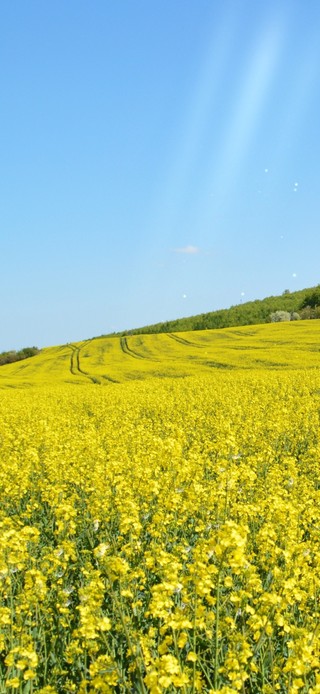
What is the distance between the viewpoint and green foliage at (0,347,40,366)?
80.8m

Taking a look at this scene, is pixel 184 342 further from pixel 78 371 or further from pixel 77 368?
pixel 78 371

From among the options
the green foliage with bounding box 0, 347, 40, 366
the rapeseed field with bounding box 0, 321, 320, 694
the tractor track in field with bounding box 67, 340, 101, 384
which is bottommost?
the rapeseed field with bounding box 0, 321, 320, 694

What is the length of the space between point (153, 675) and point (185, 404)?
1760 cm

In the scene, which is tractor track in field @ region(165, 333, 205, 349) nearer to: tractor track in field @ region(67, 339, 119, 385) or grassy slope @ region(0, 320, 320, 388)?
grassy slope @ region(0, 320, 320, 388)

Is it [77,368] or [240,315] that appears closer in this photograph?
[77,368]

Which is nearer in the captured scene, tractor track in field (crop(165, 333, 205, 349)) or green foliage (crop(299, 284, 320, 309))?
tractor track in field (crop(165, 333, 205, 349))

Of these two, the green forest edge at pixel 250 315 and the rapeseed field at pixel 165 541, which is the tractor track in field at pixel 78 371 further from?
the green forest edge at pixel 250 315

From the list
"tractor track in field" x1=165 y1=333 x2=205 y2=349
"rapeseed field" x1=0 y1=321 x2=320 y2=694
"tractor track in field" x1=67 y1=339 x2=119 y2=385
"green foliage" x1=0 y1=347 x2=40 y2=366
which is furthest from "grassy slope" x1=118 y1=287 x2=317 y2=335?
"rapeseed field" x1=0 y1=321 x2=320 y2=694

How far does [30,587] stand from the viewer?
4.78 metres

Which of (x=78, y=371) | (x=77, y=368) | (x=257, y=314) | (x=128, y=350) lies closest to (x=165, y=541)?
(x=78, y=371)

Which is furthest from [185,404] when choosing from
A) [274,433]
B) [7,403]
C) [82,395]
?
[7,403]

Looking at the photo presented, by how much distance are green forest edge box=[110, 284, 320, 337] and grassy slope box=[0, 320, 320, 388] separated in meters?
15.1

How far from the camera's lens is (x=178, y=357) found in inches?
1921

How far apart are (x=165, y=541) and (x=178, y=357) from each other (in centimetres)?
4239
